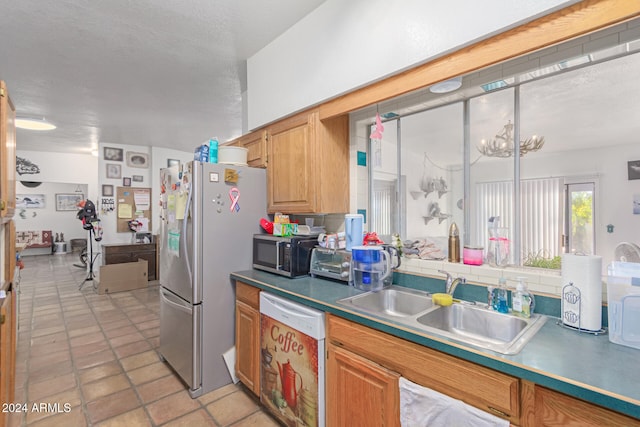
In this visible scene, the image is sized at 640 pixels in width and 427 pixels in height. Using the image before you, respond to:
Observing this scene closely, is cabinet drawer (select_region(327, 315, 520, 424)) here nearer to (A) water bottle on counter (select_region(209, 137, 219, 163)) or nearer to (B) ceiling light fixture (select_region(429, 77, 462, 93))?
(B) ceiling light fixture (select_region(429, 77, 462, 93))

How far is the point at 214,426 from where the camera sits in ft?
6.09

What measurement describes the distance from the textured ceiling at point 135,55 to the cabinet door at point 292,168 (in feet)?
2.51

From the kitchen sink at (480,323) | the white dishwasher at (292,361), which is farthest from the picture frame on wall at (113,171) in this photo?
the kitchen sink at (480,323)

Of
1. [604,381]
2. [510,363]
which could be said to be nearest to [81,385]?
[510,363]

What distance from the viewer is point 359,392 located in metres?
1.39

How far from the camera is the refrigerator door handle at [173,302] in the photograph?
7.29 feet

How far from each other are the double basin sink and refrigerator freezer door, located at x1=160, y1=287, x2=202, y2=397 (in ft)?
3.96

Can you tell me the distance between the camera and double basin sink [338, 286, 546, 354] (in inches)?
46.6

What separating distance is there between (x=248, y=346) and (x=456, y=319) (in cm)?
136

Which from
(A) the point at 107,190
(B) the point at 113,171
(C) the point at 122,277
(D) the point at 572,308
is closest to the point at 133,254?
(C) the point at 122,277

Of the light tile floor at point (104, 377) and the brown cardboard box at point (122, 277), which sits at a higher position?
the brown cardboard box at point (122, 277)

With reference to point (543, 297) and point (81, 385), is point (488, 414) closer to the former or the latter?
point (543, 297)

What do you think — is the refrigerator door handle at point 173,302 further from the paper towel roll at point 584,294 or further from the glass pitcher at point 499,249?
the paper towel roll at point 584,294

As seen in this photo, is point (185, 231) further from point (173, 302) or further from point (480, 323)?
point (480, 323)
